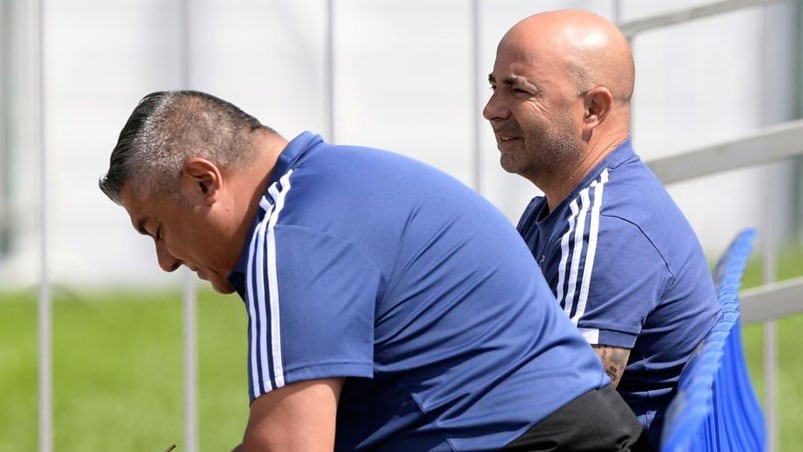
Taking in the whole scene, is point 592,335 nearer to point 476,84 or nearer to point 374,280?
point 374,280

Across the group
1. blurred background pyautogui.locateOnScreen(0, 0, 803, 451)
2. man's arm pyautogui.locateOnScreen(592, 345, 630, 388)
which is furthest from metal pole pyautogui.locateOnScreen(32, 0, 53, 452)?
blurred background pyautogui.locateOnScreen(0, 0, 803, 451)

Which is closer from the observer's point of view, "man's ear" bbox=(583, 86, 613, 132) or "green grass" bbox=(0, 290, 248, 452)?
"man's ear" bbox=(583, 86, 613, 132)

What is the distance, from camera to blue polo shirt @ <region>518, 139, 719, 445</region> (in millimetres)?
2529

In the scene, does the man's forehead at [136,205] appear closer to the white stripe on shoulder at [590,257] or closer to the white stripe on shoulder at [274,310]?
the white stripe on shoulder at [274,310]

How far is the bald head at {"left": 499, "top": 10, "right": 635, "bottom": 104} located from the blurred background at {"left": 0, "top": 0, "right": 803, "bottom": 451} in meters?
3.51

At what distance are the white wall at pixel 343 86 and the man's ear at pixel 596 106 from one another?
3.83m

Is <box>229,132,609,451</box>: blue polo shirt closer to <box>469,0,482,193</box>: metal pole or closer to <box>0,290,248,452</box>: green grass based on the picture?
<box>469,0,482,193</box>: metal pole

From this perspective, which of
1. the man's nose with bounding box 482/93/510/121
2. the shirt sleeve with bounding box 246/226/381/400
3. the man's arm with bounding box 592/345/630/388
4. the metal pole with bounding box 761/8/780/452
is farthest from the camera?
the metal pole with bounding box 761/8/780/452

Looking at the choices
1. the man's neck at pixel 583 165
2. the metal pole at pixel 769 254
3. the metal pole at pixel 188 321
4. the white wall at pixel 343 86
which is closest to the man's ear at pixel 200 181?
the man's neck at pixel 583 165

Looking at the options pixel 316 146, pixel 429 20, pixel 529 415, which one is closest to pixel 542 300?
pixel 529 415

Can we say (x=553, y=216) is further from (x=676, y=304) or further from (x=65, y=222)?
(x=65, y=222)

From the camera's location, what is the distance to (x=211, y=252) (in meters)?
2.26

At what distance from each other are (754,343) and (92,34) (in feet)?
12.7

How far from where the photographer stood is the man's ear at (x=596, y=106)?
2908mm
